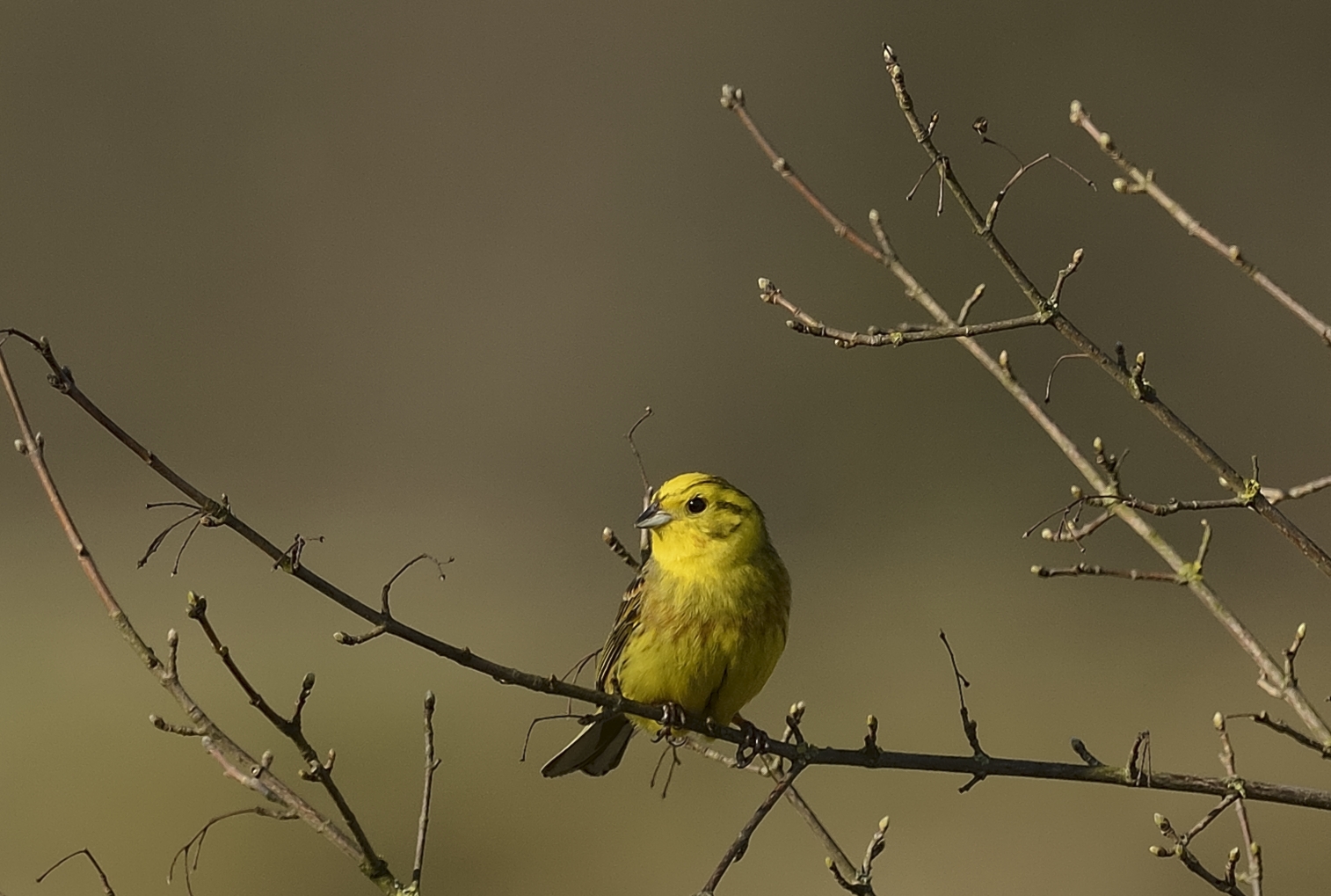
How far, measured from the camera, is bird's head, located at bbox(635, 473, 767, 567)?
4543mm

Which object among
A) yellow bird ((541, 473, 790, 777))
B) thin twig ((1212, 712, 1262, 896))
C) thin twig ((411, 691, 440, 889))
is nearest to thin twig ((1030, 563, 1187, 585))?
thin twig ((1212, 712, 1262, 896))

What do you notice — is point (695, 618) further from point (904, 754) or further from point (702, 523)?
point (904, 754)

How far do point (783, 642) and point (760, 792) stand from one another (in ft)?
22.3

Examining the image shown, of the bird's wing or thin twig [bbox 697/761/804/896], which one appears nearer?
thin twig [bbox 697/761/804/896]

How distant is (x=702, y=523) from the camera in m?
4.58

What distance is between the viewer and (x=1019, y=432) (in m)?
17.5

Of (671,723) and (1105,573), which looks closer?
(1105,573)

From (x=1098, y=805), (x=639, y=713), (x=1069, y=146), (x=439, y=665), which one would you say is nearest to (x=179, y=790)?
(x=439, y=665)

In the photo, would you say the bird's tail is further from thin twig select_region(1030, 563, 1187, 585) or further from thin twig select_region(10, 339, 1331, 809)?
thin twig select_region(1030, 563, 1187, 585)

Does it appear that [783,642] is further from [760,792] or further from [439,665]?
[439,665]

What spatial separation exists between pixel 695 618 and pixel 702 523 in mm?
332

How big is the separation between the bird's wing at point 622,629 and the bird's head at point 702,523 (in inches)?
3.6

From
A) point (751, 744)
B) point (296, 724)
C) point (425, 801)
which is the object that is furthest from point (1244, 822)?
point (296, 724)

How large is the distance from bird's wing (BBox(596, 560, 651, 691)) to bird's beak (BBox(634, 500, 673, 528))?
129 millimetres
